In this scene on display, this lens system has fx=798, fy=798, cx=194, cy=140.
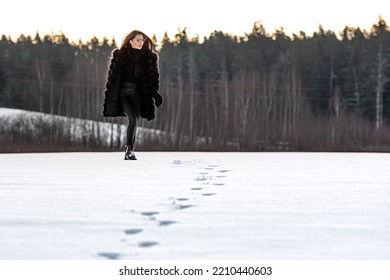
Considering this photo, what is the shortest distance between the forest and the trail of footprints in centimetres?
3658

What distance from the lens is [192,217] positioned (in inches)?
184

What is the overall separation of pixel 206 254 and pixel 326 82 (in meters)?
72.2

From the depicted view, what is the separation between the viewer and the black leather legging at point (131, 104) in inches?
412

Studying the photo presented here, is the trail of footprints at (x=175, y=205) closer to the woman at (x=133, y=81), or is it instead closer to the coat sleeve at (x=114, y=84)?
the woman at (x=133, y=81)

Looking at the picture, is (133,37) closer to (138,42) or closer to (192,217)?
(138,42)

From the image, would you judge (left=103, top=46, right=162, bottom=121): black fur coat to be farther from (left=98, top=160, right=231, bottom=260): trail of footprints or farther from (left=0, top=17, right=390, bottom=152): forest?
(left=0, top=17, right=390, bottom=152): forest

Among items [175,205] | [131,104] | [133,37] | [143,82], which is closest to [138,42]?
[133,37]

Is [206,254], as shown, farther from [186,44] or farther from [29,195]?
[186,44]

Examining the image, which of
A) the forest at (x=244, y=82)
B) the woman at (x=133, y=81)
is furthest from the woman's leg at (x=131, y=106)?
the forest at (x=244, y=82)

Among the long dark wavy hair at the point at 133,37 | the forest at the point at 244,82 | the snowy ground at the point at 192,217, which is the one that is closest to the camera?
the snowy ground at the point at 192,217

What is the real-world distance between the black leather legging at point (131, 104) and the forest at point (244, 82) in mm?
33723

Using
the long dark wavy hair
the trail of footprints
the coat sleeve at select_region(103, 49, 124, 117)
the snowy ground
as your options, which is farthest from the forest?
the snowy ground

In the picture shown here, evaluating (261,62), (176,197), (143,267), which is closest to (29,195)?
(176,197)

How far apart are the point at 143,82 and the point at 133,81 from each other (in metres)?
0.14
